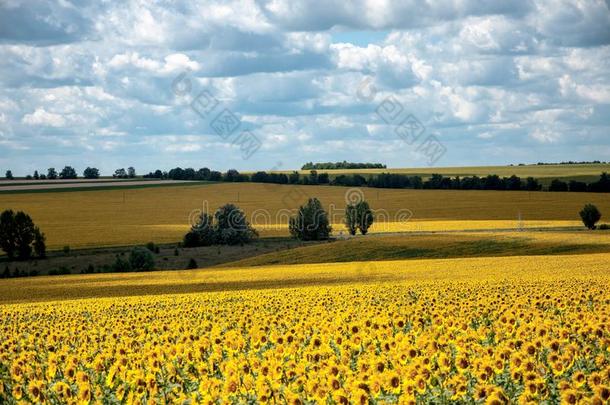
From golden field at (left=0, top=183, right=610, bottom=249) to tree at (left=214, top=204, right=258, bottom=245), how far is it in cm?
590

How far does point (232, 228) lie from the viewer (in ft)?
324

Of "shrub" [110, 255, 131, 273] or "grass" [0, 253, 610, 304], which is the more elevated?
"grass" [0, 253, 610, 304]

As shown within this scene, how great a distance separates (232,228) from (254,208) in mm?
33326

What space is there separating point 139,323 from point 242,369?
820cm

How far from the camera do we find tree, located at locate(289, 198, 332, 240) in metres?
98.7

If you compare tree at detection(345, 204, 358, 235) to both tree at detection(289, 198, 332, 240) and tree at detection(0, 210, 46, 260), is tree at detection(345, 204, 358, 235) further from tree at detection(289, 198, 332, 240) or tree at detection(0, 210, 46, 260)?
tree at detection(0, 210, 46, 260)

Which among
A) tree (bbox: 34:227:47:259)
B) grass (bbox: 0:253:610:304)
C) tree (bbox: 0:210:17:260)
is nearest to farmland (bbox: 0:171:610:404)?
grass (bbox: 0:253:610:304)

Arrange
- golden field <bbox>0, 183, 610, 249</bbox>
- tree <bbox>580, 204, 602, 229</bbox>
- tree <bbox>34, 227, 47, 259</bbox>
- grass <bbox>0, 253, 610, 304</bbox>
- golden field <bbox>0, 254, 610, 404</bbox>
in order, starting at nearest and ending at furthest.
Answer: golden field <bbox>0, 254, 610, 404</bbox> → grass <bbox>0, 253, 610, 304</bbox> → tree <bbox>34, 227, 47, 259</bbox> → tree <bbox>580, 204, 602, 229</bbox> → golden field <bbox>0, 183, 610, 249</bbox>

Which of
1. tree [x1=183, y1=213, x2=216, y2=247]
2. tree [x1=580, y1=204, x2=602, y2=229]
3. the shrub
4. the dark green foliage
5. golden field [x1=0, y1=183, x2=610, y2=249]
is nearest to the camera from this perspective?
the shrub

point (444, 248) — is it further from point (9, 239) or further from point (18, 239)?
point (9, 239)

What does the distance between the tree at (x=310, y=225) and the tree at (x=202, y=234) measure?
9.99 m

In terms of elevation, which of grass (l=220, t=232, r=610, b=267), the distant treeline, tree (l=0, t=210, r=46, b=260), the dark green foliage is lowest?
the dark green foliage

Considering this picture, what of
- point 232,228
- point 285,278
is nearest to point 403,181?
point 232,228

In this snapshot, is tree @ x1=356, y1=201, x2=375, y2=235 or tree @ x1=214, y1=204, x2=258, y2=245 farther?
tree @ x1=356, y1=201, x2=375, y2=235
